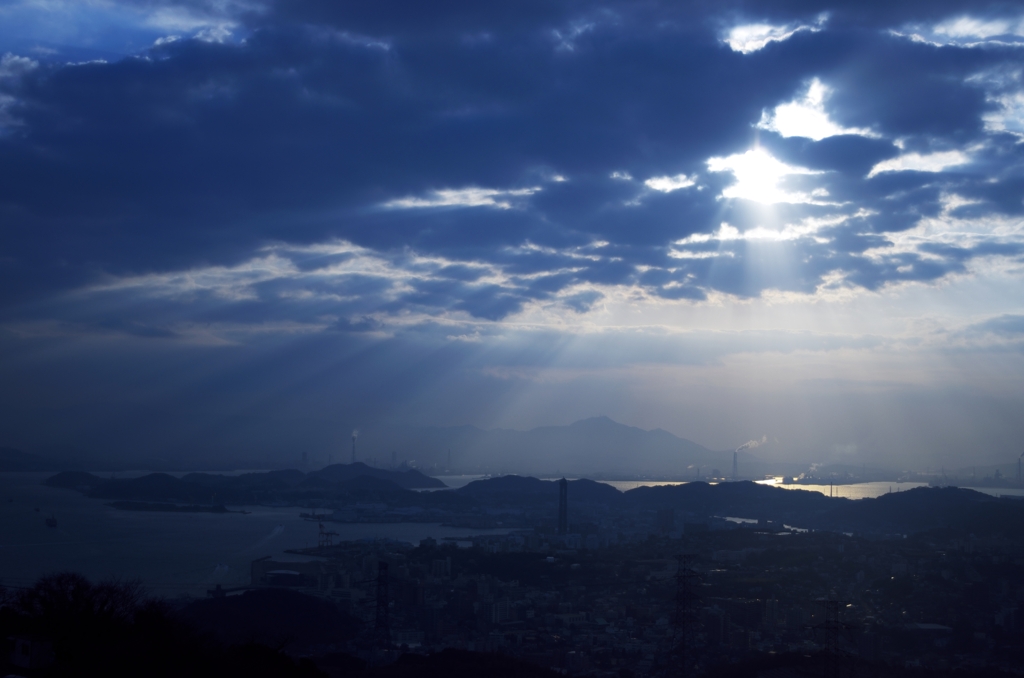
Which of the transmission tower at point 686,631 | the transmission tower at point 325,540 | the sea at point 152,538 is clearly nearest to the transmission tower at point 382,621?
the transmission tower at point 686,631

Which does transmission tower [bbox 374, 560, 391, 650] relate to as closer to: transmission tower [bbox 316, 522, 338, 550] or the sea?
the sea

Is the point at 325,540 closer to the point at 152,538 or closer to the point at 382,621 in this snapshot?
the point at 152,538

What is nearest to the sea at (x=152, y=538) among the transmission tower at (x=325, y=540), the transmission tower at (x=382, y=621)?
the transmission tower at (x=325, y=540)

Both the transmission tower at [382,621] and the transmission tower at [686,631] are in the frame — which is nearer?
the transmission tower at [686,631]

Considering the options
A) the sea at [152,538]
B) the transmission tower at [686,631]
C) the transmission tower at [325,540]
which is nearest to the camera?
the transmission tower at [686,631]

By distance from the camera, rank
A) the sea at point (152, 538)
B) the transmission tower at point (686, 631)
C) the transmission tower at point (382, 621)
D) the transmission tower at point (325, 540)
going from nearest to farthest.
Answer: the transmission tower at point (686, 631) → the transmission tower at point (382, 621) → the sea at point (152, 538) → the transmission tower at point (325, 540)

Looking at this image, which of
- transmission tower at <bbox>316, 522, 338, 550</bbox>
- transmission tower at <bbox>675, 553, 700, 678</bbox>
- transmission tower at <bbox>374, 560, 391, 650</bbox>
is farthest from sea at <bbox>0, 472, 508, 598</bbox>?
transmission tower at <bbox>675, 553, 700, 678</bbox>

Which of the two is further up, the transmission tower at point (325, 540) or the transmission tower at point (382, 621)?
the transmission tower at point (382, 621)

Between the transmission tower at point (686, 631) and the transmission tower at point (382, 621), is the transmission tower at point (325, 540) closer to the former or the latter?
the transmission tower at point (382, 621)
